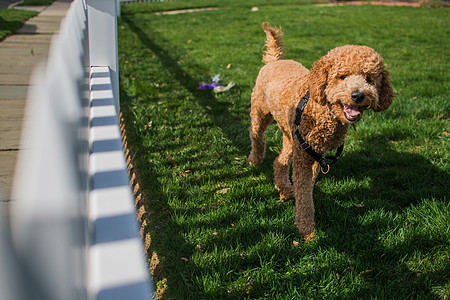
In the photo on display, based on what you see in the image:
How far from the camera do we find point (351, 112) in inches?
93.3

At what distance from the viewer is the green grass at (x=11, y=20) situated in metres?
7.85

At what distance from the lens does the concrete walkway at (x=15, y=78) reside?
2.94 m

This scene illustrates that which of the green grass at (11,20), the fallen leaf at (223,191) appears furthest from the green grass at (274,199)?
the green grass at (11,20)

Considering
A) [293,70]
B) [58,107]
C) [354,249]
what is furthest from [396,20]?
[58,107]

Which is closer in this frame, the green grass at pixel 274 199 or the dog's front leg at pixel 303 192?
the green grass at pixel 274 199

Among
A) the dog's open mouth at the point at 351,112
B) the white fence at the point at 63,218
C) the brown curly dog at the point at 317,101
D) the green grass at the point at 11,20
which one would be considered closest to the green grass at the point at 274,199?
the brown curly dog at the point at 317,101

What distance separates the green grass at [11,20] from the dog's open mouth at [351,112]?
298 inches

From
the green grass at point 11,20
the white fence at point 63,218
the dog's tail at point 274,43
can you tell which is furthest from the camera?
the green grass at point 11,20

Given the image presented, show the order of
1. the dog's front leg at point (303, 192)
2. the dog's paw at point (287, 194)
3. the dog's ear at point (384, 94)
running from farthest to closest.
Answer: the dog's paw at point (287, 194), the dog's front leg at point (303, 192), the dog's ear at point (384, 94)

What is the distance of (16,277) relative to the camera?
0.43 meters

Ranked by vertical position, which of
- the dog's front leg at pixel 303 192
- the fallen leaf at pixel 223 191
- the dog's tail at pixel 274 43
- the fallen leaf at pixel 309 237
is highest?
the dog's tail at pixel 274 43

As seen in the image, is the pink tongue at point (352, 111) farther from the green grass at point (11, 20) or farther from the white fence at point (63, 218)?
the green grass at point (11, 20)

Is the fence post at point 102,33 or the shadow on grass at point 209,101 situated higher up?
the fence post at point 102,33

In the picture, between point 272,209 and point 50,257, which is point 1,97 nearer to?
point 272,209
